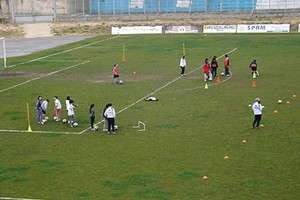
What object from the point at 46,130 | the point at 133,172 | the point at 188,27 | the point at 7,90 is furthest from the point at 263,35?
the point at 133,172

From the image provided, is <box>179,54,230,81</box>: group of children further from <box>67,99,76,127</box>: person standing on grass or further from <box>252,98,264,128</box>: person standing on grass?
<box>67,99,76,127</box>: person standing on grass

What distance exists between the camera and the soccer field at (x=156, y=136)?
21734 mm

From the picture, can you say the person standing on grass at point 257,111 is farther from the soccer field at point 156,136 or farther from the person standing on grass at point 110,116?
the person standing on grass at point 110,116

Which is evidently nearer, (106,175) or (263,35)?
(106,175)

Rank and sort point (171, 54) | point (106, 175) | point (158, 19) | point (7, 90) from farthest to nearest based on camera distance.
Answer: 1. point (158, 19)
2. point (171, 54)
3. point (7, 90)
4. point (106, 175)

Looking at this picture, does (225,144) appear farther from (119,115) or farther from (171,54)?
(171,54)

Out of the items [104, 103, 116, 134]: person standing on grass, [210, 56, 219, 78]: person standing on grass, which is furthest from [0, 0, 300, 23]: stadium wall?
[104, 103, 116, 134]: person standing on grass

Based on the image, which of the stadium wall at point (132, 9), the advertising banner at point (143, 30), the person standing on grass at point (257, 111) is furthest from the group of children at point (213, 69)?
the stadium wall at point (132, 9)

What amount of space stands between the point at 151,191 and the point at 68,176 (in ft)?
12.8

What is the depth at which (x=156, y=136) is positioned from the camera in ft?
94.9

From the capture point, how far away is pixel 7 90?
43344 mm

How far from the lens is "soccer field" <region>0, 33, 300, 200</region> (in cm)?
2173

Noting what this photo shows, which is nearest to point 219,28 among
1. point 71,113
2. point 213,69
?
point 213,69

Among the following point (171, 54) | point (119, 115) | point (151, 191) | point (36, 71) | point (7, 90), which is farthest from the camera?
point (171, 54)
